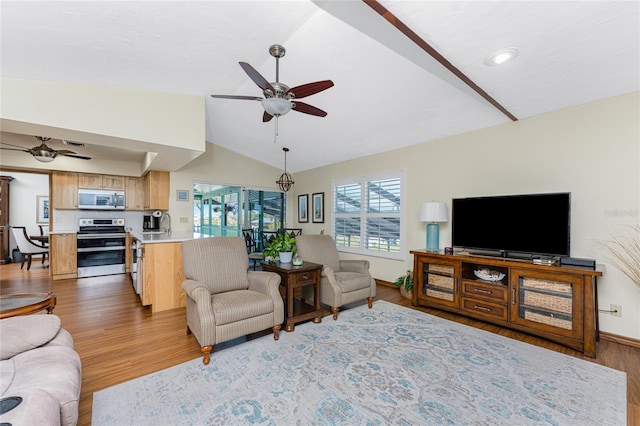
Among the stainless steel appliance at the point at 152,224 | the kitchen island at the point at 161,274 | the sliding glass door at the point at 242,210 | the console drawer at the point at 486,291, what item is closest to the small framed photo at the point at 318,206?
the sliding glass door at the point at 242,210

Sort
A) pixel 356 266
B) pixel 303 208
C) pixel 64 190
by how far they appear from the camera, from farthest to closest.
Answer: pixel 303 208, pixel 64 190, pixel 356 266

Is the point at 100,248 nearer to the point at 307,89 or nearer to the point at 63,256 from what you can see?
the point at 63,256

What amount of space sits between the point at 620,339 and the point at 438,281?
1.70m

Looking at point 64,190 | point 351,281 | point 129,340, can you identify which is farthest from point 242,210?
point 129,340

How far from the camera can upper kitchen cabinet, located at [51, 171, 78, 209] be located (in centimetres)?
528

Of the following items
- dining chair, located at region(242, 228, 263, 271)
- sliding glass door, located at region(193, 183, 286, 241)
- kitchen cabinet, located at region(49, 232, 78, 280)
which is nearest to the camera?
kitchen cabinet, located at region(49, 232, 78, 280)

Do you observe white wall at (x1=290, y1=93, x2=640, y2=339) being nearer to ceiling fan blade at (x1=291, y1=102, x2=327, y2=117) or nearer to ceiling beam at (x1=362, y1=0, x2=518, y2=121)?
ceiling beam at (x1=362, y1=0, x2=518, y2=121)

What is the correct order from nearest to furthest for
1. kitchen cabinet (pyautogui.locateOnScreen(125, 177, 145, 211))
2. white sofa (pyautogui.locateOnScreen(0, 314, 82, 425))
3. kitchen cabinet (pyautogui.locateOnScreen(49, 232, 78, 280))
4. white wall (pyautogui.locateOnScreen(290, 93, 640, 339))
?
white sofa (pyautogui.locateOnScreen(0, 314, 82, 425))
white wall (pyautogui.locateOnScreen(290, 93, 640, 339))
kitchen cabinet (pyautogui.locateOnScreen(49, 232, 78, 280))
kitchen cabinet (pyautogui.locateOnScreen(125, 177, 145, 211))

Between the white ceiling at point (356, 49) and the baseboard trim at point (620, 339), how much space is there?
2.38 meters

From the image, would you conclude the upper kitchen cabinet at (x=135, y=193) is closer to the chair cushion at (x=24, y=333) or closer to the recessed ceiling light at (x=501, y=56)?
the chair cushion at (x=24, y=333)

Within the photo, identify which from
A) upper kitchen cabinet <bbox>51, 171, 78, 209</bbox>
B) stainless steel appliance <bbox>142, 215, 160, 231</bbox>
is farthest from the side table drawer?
upper kitchen cabinet <bbox>51, 171, 78, 209</bbox>

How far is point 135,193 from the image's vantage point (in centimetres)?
601

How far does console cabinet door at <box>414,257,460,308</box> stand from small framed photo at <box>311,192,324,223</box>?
9.63 feet

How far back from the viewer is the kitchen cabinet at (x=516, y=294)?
99.6 inches
